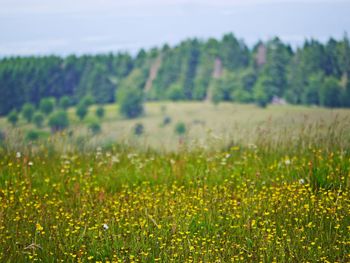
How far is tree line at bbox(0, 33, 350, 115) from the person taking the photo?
2265 inches

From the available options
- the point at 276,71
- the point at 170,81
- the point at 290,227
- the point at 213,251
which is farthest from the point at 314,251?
the point at 170,81

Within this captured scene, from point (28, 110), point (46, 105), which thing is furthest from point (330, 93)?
point (46, 105)

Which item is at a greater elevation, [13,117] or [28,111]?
[28,111]

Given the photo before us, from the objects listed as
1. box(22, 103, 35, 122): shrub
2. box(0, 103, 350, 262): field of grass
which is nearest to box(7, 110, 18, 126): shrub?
box(22, 103, 35, 122): shrub

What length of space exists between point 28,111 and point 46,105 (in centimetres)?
347

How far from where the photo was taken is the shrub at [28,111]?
67250 mm

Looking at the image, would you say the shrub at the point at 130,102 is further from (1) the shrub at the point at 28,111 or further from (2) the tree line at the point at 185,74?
(1) the shrub at the point at 28,111

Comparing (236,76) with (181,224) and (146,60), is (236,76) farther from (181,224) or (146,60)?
(181,224)

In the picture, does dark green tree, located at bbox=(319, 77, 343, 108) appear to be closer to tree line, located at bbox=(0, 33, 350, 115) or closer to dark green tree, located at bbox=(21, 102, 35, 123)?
tree line, located at bbox=(0, 33, 350, 115)

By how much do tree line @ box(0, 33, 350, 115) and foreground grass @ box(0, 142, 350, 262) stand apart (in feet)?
146

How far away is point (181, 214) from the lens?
5746 mm

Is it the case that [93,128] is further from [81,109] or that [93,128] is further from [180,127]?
[81,109]

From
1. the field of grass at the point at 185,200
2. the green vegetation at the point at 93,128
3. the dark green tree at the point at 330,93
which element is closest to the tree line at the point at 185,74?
the dark green tree at the point at 330,93

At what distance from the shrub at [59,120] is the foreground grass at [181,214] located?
63.2m
